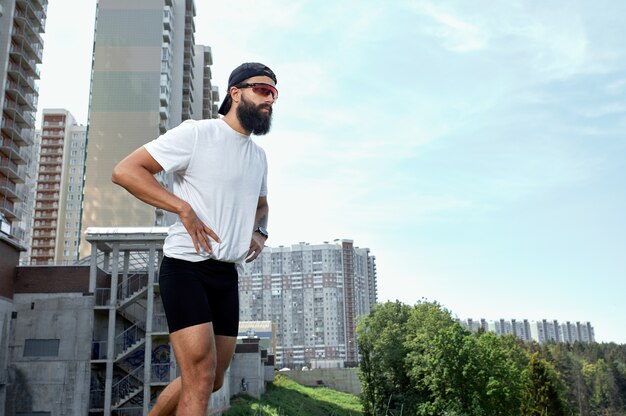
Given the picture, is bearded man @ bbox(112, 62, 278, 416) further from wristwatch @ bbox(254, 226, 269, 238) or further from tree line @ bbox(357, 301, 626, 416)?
tree line @ bbox(357, 301, 626, 416)

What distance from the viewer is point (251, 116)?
312 cm

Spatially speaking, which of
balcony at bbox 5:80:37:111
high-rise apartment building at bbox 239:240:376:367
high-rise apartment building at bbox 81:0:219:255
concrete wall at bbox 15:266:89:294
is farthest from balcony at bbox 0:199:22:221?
high-rise apartment building at bbox 239:240:376:367

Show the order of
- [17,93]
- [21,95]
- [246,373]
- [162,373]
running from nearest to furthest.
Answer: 1. [162,373]
2. [246,373]
3. [17,93]
4. [21,95]

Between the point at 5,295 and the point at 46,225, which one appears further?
the point at 46,225

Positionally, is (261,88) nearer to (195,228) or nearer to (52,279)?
(195,228)

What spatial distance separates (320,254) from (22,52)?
87.6 m

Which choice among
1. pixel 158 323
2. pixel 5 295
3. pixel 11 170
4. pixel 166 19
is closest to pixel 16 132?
pixel 11 170

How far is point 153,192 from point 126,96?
200ft

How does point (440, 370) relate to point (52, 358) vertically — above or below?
below

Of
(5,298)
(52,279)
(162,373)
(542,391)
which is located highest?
(52,279)

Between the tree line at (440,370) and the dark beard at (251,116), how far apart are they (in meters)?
23.7

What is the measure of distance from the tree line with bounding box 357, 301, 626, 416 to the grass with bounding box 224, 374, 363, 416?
12.7 feet

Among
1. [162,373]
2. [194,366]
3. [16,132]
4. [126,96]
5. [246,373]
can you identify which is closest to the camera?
[194,366]

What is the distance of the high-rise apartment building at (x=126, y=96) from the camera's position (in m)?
56.4
